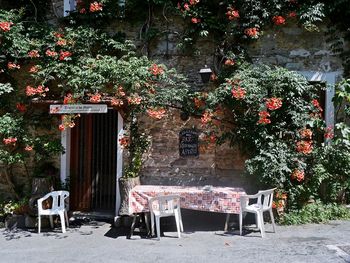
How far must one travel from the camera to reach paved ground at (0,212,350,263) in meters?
5.51

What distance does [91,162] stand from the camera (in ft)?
28.3

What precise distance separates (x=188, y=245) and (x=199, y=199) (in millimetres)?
901

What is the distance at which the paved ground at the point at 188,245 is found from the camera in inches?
217

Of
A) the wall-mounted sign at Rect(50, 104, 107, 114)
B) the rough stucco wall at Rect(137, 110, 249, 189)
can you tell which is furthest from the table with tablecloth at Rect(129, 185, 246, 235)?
the wall-mounted sign at Rect(50, 104, 107, 114)

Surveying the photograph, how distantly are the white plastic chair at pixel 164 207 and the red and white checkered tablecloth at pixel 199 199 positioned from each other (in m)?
0.15

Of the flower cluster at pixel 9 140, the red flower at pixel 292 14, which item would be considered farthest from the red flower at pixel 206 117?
the flower cluster at pixel 9 140

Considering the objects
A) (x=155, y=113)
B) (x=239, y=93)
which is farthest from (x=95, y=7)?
(x=239, y=93)

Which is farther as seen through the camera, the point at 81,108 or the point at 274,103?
the point at 81,108

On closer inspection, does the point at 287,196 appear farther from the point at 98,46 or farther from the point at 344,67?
the point at 98,46

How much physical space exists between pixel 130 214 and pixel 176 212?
0.87 m

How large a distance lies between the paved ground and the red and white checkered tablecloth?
1.48 feet

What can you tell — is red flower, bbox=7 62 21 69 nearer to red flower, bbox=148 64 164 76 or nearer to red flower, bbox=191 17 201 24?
red flower, bbox=148 64 164 76

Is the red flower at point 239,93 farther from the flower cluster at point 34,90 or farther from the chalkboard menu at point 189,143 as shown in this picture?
the flower cluster at point 34,90

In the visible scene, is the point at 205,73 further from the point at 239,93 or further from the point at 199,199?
the point at 199,199
